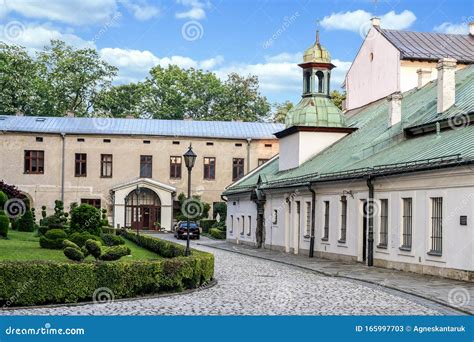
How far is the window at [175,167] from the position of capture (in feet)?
209

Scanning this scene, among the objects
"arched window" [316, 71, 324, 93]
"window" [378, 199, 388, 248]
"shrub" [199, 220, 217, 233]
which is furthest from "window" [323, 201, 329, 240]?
"shrub" [199, 220, 217, 233]

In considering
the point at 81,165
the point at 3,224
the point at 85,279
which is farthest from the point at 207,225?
the point at 85,279

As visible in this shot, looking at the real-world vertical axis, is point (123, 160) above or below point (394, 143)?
above

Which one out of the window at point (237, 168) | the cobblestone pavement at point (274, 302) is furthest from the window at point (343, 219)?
the window at point (237, 168)

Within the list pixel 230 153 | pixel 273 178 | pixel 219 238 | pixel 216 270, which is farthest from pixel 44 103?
pixel 216 270

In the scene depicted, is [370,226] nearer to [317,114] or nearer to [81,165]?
[317,114]

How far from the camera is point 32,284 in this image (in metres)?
14.5

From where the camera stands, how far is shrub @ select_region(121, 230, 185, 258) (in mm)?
24045

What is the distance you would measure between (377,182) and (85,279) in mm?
12695

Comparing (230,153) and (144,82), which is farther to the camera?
(144,82)

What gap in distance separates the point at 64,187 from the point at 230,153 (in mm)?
13818

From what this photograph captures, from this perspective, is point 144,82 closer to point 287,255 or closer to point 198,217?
point 198,217

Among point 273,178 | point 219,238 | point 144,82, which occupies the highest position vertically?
point 144,82

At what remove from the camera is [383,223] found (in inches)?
990
